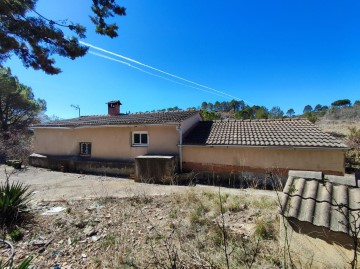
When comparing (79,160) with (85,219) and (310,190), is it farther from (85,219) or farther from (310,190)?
(310,190)

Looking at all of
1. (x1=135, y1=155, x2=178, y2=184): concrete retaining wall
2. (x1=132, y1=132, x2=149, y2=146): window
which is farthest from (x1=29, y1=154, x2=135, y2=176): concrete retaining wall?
(x1=135, y1=155, x2=178, y2=184): concrete retaining wall

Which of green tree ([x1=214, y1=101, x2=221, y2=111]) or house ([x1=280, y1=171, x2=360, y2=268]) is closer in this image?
house ([x1=280, y1=171, x2=360, y2=268])

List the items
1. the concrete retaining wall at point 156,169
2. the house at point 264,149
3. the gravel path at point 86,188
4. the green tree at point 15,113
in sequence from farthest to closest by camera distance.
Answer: the green tree at point 15,113 → the concrete retaining wall at point 156,169 → the house at point 264,149 → the gravel path at point 86,188

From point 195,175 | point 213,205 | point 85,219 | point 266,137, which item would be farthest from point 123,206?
point 266,137

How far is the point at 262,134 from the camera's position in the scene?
13.8 m

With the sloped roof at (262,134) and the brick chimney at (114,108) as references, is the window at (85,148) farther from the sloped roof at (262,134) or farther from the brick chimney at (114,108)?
the sloped roof at (262,134)

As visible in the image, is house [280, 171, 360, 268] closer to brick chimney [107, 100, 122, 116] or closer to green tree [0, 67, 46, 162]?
brick chimney [107, 100, 122, 116]

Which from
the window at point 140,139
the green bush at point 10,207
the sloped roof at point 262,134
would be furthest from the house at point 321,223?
the window at point 140,139

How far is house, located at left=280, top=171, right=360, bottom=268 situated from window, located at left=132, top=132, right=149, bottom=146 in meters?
12.5

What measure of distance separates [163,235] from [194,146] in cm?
890

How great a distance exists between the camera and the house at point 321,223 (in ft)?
10.4

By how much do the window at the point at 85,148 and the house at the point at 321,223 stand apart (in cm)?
1680

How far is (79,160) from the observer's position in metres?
16.7

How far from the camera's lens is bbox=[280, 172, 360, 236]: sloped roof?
320 cm
